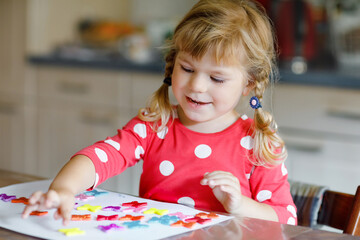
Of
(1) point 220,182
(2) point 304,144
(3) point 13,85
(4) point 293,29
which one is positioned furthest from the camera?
(3) point 13,85

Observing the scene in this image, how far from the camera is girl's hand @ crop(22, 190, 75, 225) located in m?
0.75

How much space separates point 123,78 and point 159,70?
10.2 inches

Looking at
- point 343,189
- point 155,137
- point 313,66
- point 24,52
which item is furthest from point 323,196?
point 24,52

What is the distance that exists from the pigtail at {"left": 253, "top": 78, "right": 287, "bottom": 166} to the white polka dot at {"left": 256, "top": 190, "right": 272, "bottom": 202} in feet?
0.17

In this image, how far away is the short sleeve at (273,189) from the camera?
1.01m

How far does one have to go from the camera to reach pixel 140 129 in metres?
1.13

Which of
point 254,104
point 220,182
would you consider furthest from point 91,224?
point 254,104

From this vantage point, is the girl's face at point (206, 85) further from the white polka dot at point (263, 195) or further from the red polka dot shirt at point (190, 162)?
the white polka dot at point (263, 195)

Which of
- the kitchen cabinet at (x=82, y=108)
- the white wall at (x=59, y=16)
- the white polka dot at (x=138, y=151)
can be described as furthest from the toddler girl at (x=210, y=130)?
the white wall at (x=59, y=16)

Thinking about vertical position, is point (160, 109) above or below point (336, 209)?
above

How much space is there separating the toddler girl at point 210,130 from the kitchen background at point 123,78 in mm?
1052

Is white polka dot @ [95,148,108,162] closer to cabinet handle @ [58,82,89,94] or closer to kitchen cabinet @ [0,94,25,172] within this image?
cabinet handle @ [58,82,89,94]

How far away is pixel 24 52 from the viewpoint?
304 cm

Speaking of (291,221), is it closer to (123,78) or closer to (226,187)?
(226,187)
